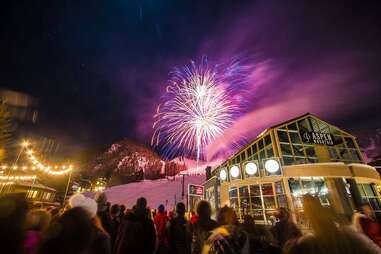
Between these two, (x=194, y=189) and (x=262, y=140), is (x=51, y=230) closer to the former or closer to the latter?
(x=194, y=189)

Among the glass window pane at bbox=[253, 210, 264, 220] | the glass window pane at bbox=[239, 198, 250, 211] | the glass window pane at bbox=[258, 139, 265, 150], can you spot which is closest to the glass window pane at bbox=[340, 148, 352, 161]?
the glass window pane at bbox=[258, 139, 265, 150]

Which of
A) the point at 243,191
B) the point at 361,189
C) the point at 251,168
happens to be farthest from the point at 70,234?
the point at 361,189

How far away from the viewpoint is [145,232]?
3.63m

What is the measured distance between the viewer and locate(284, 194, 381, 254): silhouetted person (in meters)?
1.86

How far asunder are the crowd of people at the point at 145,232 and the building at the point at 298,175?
31.0 feet

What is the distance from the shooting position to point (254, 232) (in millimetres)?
3615

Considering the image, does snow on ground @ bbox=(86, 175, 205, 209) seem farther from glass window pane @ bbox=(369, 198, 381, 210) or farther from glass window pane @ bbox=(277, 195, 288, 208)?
glass window pane @ bbox=(369, 198, 381, 210)

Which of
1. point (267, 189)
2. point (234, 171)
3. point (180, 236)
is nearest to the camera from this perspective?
point (180, 236)

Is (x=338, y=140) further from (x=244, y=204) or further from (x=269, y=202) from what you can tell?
(x=244, y=204)

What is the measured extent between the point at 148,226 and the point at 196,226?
102 cm

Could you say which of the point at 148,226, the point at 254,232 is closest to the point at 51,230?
the point at 148,226

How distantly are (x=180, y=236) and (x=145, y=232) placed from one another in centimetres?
217

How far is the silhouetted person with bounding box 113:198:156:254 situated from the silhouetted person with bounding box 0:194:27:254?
7.58 ft

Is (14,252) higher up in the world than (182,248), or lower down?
higher up
